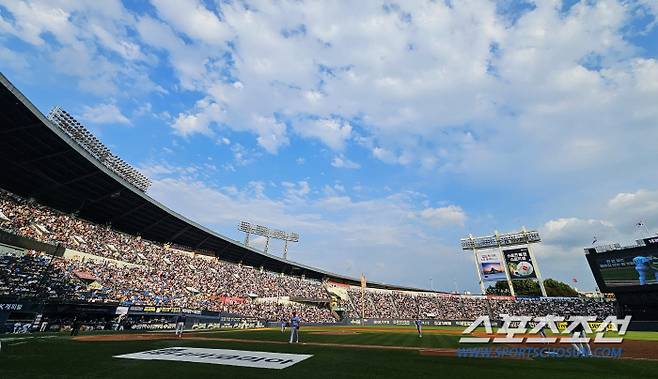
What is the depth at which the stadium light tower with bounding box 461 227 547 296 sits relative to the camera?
6200cm

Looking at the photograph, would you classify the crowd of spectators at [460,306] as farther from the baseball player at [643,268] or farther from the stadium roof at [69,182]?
the stadium roof at [69,182]

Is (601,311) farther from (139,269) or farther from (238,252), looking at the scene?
(139,269)

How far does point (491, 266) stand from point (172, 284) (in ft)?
192

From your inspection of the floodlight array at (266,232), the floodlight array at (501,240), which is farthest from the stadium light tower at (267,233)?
the floodlight array at (501,240)

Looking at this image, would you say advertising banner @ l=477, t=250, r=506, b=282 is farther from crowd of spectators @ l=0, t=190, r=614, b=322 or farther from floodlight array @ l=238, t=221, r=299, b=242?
floodlight array @ l=238, t=221, r=299, b=242

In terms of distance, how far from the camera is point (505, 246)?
67438 millimetres

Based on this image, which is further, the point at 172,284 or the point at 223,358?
the point at 172,284

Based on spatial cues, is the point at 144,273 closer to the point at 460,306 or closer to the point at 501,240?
the point at 460,306

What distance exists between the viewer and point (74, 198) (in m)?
36.7

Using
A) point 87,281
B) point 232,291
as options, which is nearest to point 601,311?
point 232,291

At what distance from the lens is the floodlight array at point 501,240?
65.5 metres

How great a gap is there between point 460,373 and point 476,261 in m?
65.9

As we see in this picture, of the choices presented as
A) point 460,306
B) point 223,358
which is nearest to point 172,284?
point 223,358

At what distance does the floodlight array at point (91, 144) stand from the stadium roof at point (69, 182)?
2.04 m
